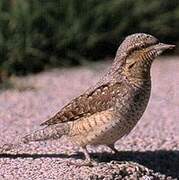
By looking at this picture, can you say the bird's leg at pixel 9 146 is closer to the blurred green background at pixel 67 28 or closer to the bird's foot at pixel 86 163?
the bird's foot at pixel 86 163

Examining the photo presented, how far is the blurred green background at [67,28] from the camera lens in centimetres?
1095

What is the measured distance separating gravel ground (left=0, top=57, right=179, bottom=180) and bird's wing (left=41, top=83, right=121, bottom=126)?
357 mm

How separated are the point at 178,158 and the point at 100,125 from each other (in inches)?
48.1

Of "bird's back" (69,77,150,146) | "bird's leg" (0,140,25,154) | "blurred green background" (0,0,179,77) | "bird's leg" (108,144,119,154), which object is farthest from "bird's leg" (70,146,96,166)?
"blurred green background" (0,0,179,77)

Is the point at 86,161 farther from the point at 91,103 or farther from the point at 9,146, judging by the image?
the point at 9,146

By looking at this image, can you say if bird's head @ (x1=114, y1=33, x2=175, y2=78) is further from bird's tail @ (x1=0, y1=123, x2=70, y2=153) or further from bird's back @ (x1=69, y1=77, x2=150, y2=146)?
bird's tail @ (x1=0, y1=123, x2=70, y2=153)

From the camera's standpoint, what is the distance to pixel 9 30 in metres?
11.0

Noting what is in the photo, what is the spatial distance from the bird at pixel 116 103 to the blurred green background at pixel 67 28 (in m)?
3.74

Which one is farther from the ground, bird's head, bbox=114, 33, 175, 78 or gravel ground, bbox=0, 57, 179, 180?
bird's head, bbox=114, 33, 175, 78

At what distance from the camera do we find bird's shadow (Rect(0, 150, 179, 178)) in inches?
280

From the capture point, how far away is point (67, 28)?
11.3 m

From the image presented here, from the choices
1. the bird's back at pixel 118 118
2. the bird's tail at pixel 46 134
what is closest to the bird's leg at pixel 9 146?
the bird's tail at pixel 46 134

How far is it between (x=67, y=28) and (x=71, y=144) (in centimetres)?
400

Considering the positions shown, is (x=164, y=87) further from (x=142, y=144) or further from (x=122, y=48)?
(x=122, y=48)
